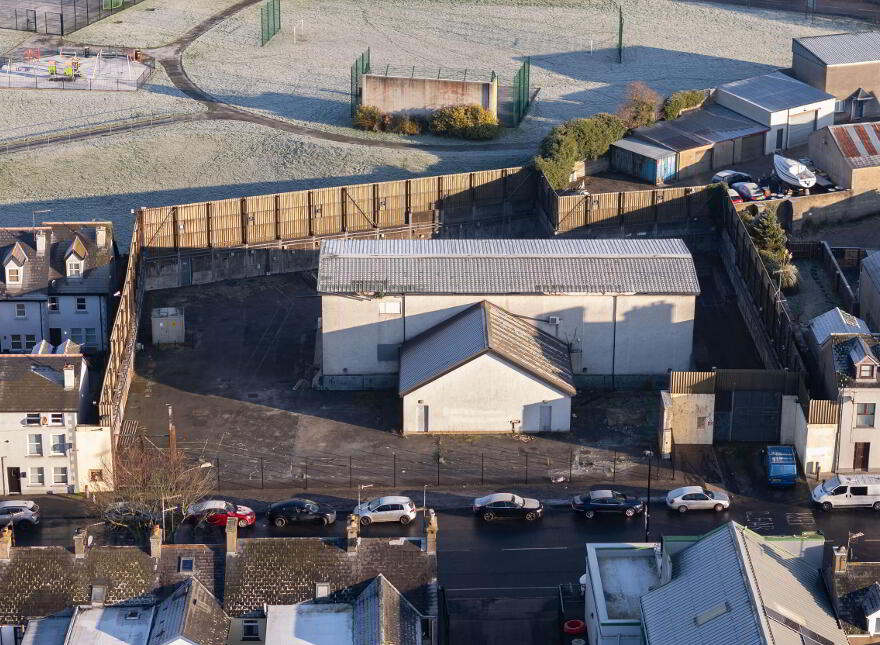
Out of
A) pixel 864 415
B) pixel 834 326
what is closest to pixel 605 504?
pixel 864 415

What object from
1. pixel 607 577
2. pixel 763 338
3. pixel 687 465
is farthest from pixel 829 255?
pixel 607 577

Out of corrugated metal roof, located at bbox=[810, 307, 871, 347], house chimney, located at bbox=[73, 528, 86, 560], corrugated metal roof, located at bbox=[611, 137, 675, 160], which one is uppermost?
corrugated metal roof, located at bbox=[810, 307, 871, 347]

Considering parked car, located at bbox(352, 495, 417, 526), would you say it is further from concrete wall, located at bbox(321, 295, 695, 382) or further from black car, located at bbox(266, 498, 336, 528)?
concrete wall, located at bbox(321, 295, 695, 382)

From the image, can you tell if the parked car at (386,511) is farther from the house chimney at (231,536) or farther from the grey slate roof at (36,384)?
the grey slate roof at (36,384)

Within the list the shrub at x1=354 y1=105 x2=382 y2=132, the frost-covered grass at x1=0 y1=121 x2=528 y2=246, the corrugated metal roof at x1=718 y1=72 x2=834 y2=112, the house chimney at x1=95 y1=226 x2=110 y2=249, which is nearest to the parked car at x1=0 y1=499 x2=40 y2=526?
the house chimney at x1=95 y1=226 x2=110 y2=249

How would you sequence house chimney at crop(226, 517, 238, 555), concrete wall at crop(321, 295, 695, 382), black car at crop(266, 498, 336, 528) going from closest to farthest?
house chimney at crop(226, 517, 238, 555)
black car at crop(266, 498, 336, 528)
concrete wall at crop(321, 295, 695, 382)

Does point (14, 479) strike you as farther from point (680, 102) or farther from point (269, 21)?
point (269, 21)
